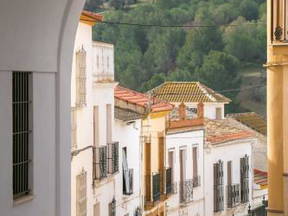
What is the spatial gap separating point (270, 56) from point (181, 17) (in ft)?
91.7

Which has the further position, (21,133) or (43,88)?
(43,88)

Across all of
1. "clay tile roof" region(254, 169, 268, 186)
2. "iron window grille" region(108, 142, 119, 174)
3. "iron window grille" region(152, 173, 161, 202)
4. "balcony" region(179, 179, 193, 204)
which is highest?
"iron window grille" region(108, 142, 119, 174)

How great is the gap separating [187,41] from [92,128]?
2452 cm

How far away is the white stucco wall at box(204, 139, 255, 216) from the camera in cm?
2934

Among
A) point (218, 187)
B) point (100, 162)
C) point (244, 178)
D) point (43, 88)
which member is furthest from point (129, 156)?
point (43, 88)

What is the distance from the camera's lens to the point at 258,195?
34000 millimetres

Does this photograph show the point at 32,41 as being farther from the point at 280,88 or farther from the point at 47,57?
the point at 280,88

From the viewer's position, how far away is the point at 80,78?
18438 millimetres

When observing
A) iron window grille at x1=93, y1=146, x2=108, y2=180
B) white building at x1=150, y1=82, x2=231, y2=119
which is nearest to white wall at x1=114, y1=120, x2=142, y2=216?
iron window grille at x1=93, y1=146, x2=108, y2=180

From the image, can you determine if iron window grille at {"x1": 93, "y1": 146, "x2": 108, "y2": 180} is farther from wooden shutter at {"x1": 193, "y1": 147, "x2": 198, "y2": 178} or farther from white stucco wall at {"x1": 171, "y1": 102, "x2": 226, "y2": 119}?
white stucco wall at {"x1": 171, "y1": 102, "x2": 226, "y2": 119}

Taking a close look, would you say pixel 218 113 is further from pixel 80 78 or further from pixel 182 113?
pixel 80 78

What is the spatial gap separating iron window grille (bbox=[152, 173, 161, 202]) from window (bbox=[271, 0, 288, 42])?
33.8 feet

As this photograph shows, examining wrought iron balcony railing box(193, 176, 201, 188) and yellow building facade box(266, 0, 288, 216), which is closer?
yellow building facade box(266, 0, 288, 216)

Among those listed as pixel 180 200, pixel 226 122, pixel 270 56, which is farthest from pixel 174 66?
pixel 270 56
